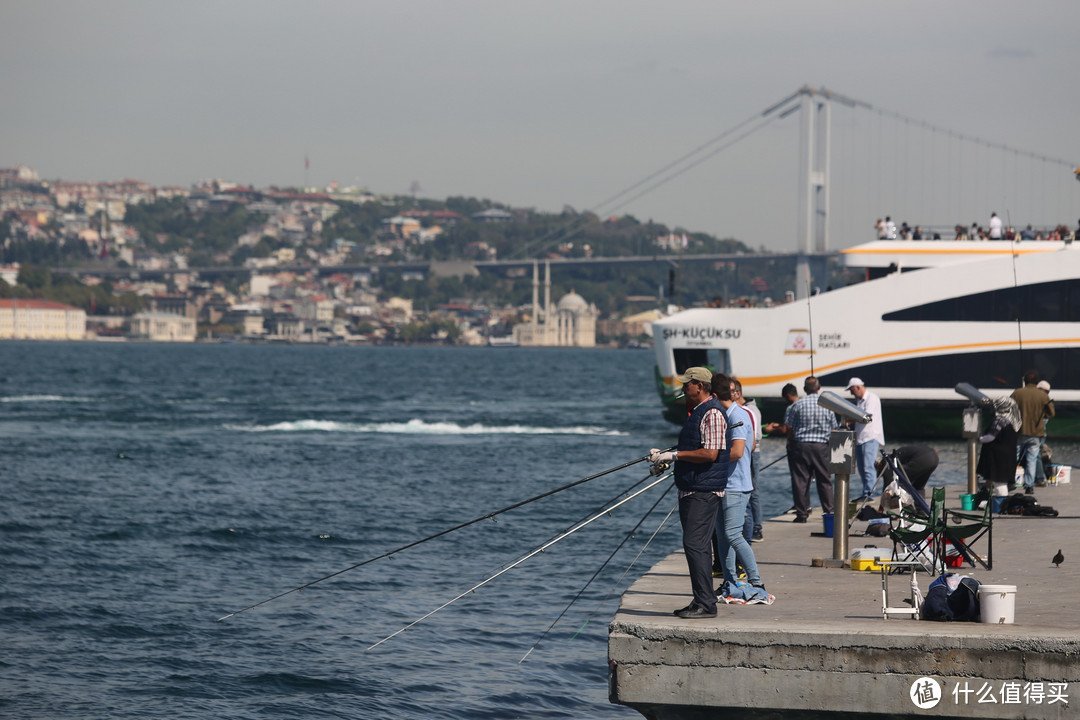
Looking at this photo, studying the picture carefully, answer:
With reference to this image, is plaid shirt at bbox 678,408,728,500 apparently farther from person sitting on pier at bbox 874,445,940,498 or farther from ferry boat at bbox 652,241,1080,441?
ferry boat at bbox 652,241,1080,441

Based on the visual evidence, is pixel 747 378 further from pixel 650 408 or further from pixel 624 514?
pixel 650 408

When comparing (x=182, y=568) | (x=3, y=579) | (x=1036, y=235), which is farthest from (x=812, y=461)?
(x=1036, y=235)

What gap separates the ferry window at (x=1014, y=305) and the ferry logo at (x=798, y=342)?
2.51m

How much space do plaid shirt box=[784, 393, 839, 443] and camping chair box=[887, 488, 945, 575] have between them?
2.55m

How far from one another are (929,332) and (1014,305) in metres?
1.80

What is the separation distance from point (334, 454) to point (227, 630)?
18.7 meters

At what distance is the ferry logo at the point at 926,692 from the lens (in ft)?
24.5

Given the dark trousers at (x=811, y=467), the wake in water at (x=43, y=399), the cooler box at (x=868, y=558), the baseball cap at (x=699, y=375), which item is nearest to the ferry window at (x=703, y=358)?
the dark trousers at (x=811, y=467)

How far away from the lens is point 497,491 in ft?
80.0

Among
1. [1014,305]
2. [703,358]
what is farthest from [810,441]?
[703,358]

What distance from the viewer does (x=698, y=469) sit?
8.27 meters

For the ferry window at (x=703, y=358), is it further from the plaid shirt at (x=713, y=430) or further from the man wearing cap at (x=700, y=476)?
the plaid shirt at (x=713, y=430)

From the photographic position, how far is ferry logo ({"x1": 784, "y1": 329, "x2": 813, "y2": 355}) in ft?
102

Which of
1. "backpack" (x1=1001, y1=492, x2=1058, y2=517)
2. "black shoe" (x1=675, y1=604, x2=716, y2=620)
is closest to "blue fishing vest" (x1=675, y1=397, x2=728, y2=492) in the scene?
"black shoe" (x1=675, y1=604, x2=716, y2=620)
